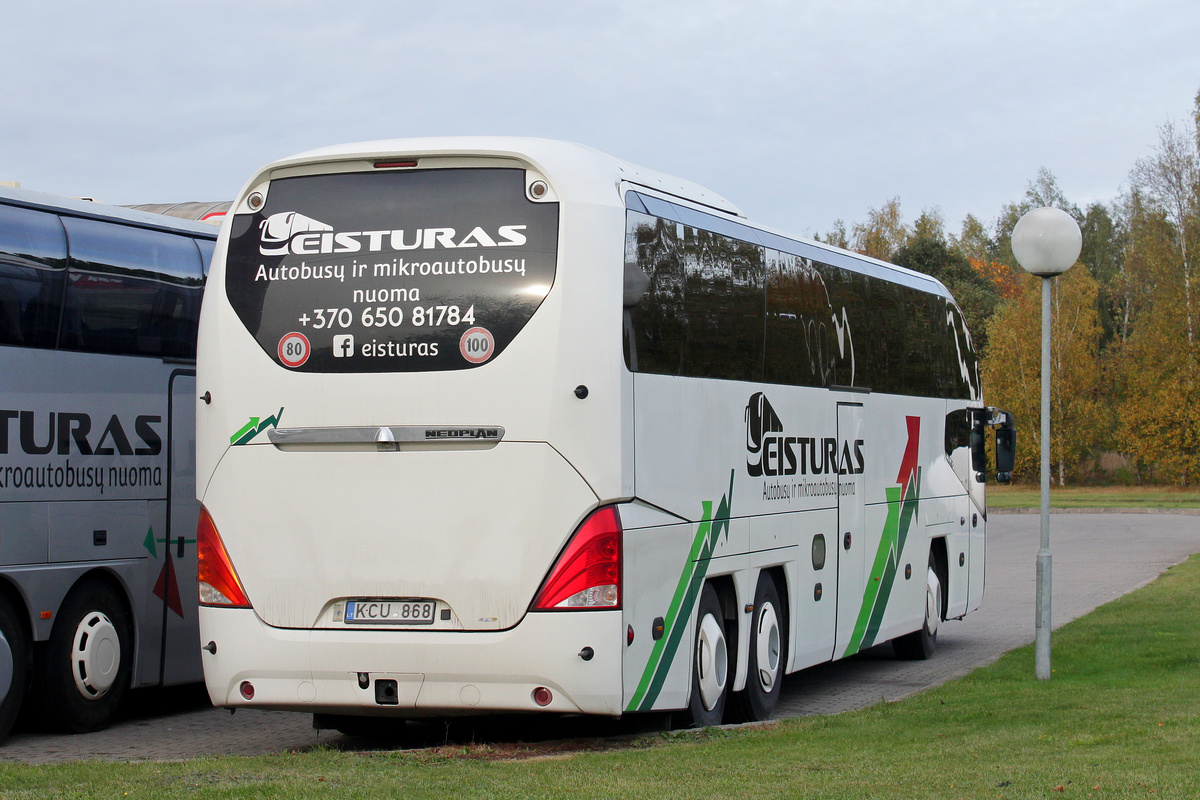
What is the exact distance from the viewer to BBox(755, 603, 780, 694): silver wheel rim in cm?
1096

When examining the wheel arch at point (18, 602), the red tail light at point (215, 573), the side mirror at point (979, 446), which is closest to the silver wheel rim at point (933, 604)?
the side mirror at point (979, 446)

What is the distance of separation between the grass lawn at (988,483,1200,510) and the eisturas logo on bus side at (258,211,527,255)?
37050 mm

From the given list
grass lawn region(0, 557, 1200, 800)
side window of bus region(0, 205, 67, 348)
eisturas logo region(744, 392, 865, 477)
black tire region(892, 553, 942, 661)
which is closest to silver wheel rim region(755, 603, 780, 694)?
grass lawn region(0, 557, 1200, 800)

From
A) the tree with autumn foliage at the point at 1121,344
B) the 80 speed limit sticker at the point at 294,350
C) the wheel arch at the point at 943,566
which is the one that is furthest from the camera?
the tree with autumn foliage at the point at 1121,344

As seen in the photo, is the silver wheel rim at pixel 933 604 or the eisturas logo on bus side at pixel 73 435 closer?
the eisturas logo on bus side at pixel 73 435

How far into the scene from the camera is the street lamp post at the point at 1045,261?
12.9 metres

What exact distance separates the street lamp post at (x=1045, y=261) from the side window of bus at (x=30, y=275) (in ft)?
25.0

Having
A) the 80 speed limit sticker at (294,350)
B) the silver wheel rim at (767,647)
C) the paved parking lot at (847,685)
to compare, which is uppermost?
the 80 speed limit sticker at (294,350)

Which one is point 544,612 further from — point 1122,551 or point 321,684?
point 1122,551

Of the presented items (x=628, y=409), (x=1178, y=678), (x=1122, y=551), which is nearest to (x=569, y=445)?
(x=628, y=409)

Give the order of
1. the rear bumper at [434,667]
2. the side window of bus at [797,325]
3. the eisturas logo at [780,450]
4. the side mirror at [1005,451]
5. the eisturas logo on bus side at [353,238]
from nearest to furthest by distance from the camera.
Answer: the rear bumper at [434,667], the eisturas logo on bus side at [353,238], the eisturas logo at [780,450], the side window of bus at [797,325], the side mirror at [1005,451]

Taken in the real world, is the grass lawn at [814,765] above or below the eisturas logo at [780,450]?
below

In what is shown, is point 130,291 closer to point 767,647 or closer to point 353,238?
point 353,238

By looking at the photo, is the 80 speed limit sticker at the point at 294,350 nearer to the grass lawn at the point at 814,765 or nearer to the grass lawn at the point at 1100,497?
the grass lawn at the point at 814,765
